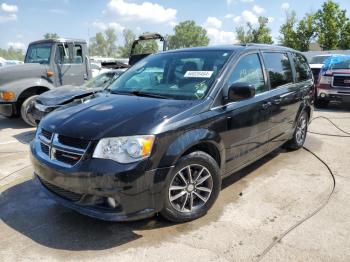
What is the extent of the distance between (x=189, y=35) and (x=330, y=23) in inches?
3087

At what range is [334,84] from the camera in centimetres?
1080

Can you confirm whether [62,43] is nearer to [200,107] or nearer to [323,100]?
[200,107]

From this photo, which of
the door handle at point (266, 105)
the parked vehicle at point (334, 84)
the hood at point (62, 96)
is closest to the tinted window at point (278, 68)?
the door handle at point (266, 105)

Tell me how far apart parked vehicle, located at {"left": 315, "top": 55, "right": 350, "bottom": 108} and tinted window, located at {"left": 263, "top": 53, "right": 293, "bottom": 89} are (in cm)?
608

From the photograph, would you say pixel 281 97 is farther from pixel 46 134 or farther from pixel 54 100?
pixel 54 100

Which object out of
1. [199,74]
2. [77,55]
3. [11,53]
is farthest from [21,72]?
[11,53]

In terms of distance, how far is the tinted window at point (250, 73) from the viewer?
4.06 metres

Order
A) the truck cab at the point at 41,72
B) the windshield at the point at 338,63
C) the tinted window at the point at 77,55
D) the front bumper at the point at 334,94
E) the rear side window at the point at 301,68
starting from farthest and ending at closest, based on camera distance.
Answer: the windshield at the point at 338,63 < the front bumper at the point at 334,94 < the tinted window at the point at 77,55 < the truck cab at the point at 41,72 < the rear side window at the point at 301,68

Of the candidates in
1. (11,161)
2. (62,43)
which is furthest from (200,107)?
(62,43)

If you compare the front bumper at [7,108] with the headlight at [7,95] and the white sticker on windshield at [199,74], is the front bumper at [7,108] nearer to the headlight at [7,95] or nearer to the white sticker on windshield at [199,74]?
the headlight at [7,95]

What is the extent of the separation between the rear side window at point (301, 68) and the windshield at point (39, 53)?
6132mm

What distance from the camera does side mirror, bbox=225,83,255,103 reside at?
11.9ft

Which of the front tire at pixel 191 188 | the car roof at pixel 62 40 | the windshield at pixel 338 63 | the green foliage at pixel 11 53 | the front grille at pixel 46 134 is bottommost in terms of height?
the front tire at pixel 191 188

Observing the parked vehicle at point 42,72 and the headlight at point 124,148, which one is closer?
the headlight at point 124,148
